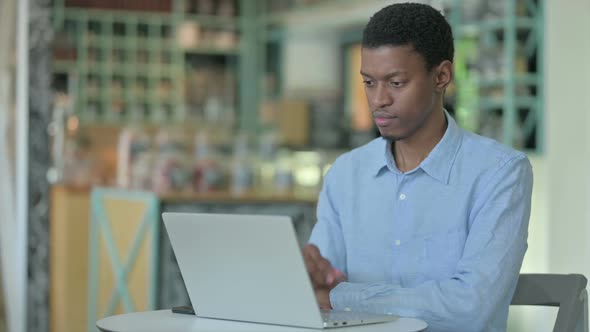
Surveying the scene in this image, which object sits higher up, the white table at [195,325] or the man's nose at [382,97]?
the man's nose at [382,97]

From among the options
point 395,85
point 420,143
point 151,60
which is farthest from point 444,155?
point 151,60

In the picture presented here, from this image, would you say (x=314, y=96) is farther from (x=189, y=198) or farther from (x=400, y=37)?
(x=400, y=37)

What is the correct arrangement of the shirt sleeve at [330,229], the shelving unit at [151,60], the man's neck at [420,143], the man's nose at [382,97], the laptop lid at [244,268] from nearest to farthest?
1. the laptop lid at [244,268]
2. the man's nose at [382,97]
3. the man's neck at [420,143]
4. the shirt sleeve at [330,229]
5. the shelving unit at [151,60]

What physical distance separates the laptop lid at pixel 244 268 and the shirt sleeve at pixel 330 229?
0.41 m

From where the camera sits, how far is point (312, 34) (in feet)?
28.5

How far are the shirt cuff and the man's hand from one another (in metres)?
0.03

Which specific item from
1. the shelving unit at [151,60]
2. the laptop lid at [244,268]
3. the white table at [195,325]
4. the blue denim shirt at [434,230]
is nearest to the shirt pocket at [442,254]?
the blue denim shirt at [434,230]

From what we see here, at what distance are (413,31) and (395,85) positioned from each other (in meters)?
0.10

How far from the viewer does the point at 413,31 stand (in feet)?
5.86

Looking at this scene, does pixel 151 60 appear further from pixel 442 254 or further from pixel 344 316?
pixel 344 316

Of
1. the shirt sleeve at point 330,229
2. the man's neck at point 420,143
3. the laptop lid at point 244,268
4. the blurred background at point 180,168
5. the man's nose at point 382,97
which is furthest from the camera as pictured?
the blurred background at point 180,168

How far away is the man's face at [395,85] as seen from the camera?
5.76 feet

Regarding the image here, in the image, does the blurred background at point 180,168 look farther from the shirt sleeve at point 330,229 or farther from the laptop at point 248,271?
the laptop at point 248,271

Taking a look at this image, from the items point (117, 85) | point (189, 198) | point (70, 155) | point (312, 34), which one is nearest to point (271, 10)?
point (312, 34)
